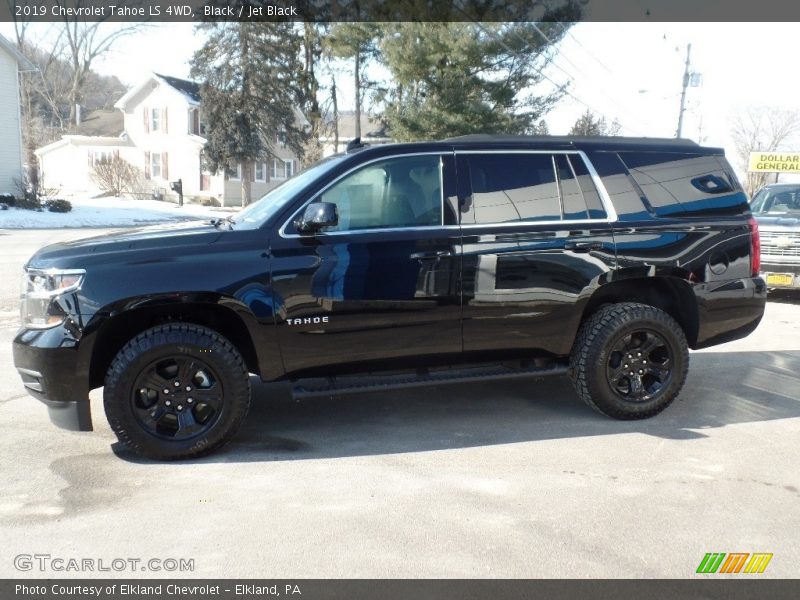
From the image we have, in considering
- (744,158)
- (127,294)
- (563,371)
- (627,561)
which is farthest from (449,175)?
(744,158)

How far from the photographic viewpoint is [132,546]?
3.38 metres

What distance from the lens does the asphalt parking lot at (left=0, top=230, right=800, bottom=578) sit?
332cm

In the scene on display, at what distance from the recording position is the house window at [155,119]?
153ft

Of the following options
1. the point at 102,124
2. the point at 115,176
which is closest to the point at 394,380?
the point at 115,176

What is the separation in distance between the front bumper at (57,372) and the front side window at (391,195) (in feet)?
5.87

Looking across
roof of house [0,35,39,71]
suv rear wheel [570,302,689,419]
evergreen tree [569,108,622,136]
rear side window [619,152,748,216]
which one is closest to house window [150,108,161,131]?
roof of house [0,35,39,71]

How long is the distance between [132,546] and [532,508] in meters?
2.03

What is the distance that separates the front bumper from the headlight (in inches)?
2.3

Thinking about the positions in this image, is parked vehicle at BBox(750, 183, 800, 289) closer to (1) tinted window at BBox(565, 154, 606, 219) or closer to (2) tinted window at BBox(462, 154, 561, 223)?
(1) tinted window at BBox(565, 154, 606, 219)

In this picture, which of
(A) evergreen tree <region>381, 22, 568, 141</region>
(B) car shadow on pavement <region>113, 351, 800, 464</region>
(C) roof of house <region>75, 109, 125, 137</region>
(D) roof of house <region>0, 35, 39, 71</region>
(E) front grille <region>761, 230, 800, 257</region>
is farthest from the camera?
(C) roof of house <region>75, 109, 125, 137</region>

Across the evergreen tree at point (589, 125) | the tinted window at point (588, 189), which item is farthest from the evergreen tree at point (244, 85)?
the tinted window at point (588, 189)

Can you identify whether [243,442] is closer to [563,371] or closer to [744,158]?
[563,371]

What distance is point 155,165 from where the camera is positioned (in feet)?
156
